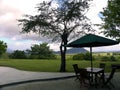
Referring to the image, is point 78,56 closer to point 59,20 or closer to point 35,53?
point 35,53

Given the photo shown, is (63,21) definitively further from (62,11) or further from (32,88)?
(32,88)

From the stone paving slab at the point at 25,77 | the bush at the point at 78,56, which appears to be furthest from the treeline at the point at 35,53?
the stone paving slab at the point at 25,77

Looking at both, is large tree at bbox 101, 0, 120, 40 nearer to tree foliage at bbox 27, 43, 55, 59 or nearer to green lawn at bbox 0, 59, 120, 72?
green lawn at bbox 0, 59, 120, 72

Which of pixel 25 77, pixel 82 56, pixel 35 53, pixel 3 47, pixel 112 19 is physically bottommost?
pixel 25 77

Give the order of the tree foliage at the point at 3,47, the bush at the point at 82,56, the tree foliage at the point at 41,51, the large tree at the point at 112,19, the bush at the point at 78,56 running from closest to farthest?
1. the large tree at the point at 112,19
2. the bush at the point at 82,56
3. the bush at the point at 78,56
4. the tree foliage at the point at 41,51
5. the tree foliage at the point at 3,47

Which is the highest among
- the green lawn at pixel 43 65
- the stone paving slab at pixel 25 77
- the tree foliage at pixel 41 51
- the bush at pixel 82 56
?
the tree foliage at pixel 41 51

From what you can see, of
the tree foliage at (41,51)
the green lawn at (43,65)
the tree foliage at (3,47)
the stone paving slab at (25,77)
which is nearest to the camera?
the stone paving slab at (25,77)

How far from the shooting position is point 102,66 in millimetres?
15664

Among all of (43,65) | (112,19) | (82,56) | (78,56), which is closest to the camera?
(43,65)

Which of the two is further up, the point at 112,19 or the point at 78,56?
the point at 112,19

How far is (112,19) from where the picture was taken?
28547 millimetres

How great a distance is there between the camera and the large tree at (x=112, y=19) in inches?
1091

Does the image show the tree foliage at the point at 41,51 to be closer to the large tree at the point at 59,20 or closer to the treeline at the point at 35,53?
the treeline at the point at 35,53

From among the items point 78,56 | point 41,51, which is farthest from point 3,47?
point 78,56
